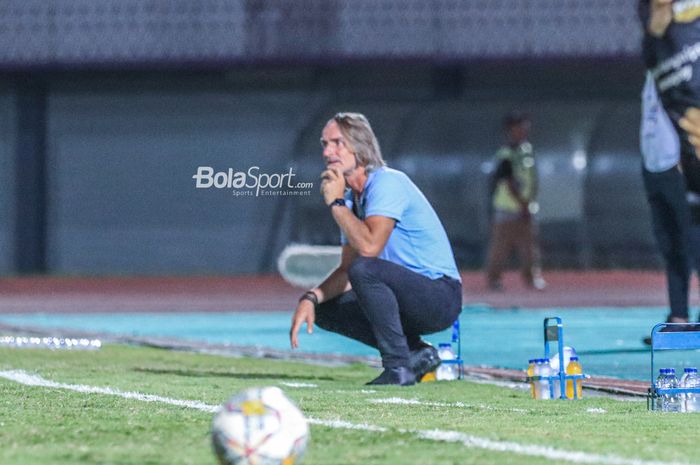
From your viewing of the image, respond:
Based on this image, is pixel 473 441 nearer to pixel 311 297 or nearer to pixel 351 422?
pixel 351 422

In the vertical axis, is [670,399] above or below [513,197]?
below

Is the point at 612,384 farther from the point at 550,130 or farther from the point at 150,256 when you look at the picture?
the point at 150,256

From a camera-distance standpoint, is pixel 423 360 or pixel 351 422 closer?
pixel 351 422

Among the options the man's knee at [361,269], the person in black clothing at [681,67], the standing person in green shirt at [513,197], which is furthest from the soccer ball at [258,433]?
the standing person in green shirt at [513,197]

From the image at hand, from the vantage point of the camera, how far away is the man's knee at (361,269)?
8.88 metres

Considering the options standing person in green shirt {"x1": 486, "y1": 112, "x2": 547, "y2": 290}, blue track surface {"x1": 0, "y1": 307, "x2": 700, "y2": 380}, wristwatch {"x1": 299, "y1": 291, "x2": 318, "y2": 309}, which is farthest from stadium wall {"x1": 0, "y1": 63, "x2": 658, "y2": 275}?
wristwatch {"x1": 299, "y1": 291, "x2": 318, "y2": 309}

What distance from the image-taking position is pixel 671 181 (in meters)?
11.5

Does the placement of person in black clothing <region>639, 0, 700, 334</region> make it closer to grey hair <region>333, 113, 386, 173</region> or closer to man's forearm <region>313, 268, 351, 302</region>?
grey hair <region>333, 113, 386, 173</region>

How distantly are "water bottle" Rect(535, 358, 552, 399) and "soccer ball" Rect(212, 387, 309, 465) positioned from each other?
328 cm

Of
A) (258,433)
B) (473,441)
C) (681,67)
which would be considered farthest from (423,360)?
(258,433)

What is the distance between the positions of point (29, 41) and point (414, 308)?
20.3 meters

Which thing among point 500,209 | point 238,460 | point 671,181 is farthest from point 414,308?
point 500,209

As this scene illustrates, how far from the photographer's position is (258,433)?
5.01m

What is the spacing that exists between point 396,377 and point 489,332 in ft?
17.6
